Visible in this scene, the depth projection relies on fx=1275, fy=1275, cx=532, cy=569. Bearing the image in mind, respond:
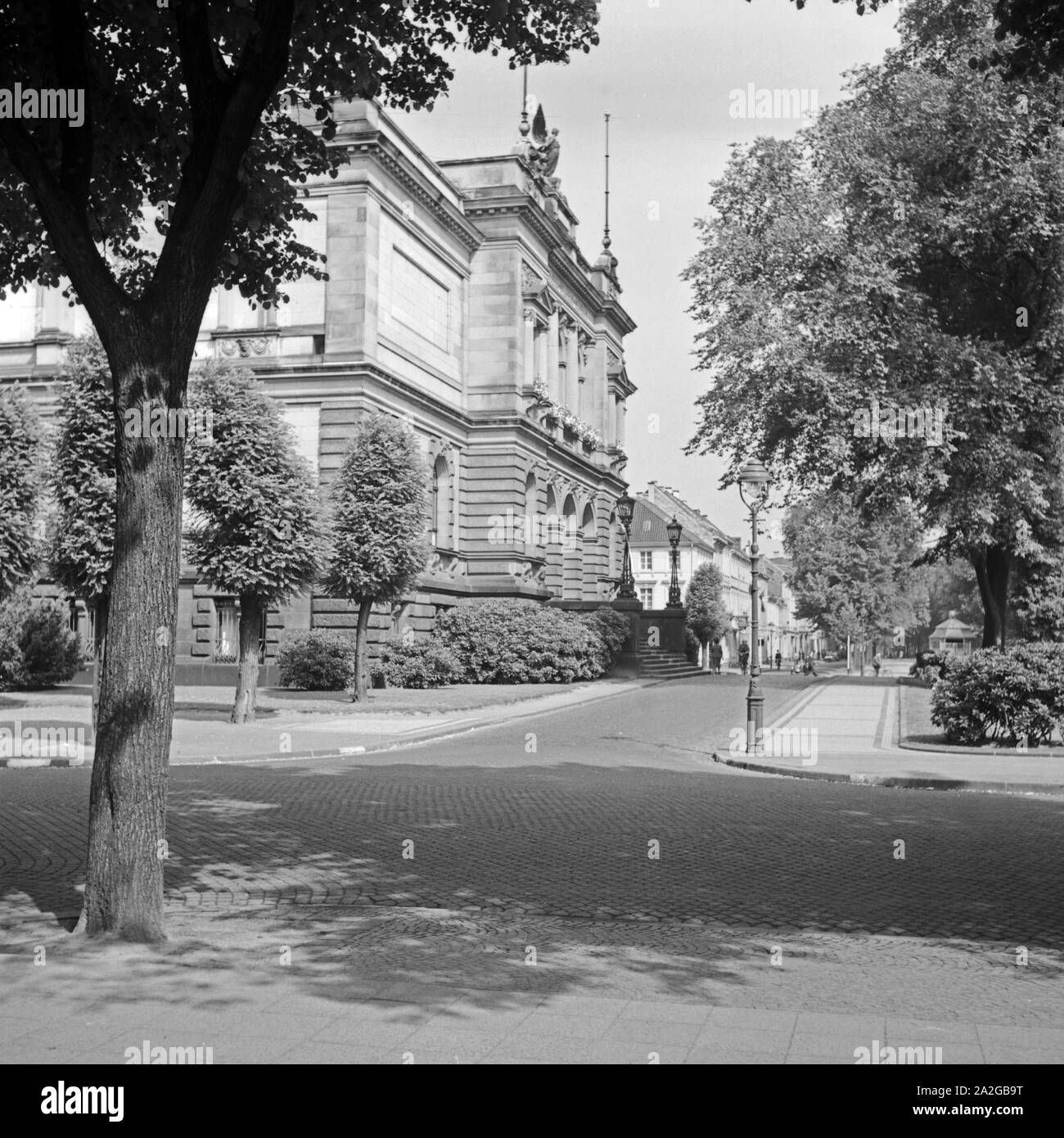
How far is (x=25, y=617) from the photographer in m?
34.2

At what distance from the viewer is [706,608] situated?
69562 mm

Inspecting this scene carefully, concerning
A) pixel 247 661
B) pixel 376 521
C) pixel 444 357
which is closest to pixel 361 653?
pixel 376 521

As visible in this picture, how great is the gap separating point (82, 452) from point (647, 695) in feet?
61.5

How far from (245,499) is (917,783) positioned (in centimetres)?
1423

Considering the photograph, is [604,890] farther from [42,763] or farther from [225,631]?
[225,631]

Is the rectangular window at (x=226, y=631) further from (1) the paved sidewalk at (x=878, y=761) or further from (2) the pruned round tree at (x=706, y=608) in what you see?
(2) the pruned round tree at (x=706, y=608)

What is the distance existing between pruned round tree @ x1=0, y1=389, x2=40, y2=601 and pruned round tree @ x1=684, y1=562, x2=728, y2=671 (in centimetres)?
3820

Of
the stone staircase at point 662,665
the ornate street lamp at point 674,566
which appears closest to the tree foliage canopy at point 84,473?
the stone staircase at point 662,665

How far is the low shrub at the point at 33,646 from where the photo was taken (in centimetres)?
3297

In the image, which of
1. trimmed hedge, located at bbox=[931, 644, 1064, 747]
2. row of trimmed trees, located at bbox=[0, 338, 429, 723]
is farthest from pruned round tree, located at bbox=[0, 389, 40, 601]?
trimmed hedge, located at bbox=[931, 644, 1064, 747]

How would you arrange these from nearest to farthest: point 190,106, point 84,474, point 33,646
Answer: point 190,106, point 84,474, point 33,646

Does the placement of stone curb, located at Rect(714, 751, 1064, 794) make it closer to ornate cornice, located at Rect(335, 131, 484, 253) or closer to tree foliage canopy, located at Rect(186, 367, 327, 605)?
tree foliage canopy, located at Rect(186, 367, 327, 605)

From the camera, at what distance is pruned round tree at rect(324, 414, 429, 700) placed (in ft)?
99.0
